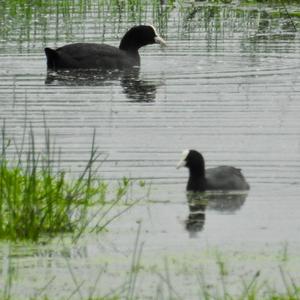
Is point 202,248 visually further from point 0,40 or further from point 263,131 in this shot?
point 0,40

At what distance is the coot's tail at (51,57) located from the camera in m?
20.2

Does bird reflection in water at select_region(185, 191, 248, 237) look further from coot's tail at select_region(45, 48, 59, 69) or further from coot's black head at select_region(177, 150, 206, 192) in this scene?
coot's tail at select_region(45, 48, 59, 69)

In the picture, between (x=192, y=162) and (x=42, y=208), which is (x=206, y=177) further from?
(x=42, y=208)

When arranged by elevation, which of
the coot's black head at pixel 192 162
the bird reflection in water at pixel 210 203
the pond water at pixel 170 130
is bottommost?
the bird reflection in water at pixel 210 203

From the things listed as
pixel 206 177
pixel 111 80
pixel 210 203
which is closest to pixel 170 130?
pixel 206 177

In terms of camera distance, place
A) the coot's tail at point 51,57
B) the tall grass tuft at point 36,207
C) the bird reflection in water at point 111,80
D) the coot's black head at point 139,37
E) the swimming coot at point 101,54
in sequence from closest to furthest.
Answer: the tall grass tuft at point 36,207, the bird reflection in water at point 111,80, the coot's tail at point 51,57, the swimming coot at point 101,54, the coot's black head at point 139,37

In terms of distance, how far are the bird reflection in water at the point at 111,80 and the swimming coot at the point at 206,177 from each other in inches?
204

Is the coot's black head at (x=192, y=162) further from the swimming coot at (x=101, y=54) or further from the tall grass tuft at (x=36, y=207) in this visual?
the swimming coot at (x=101, y=54)

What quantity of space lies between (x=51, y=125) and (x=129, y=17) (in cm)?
1192

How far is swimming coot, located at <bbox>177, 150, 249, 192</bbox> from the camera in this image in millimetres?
12023

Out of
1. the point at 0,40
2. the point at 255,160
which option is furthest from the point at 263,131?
the point at 0,40

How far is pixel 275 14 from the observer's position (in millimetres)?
26953

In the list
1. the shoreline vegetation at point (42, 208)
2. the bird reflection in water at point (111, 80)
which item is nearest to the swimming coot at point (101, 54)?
the bird reflection in water at point (111, 80)

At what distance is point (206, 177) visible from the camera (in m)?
12.3
